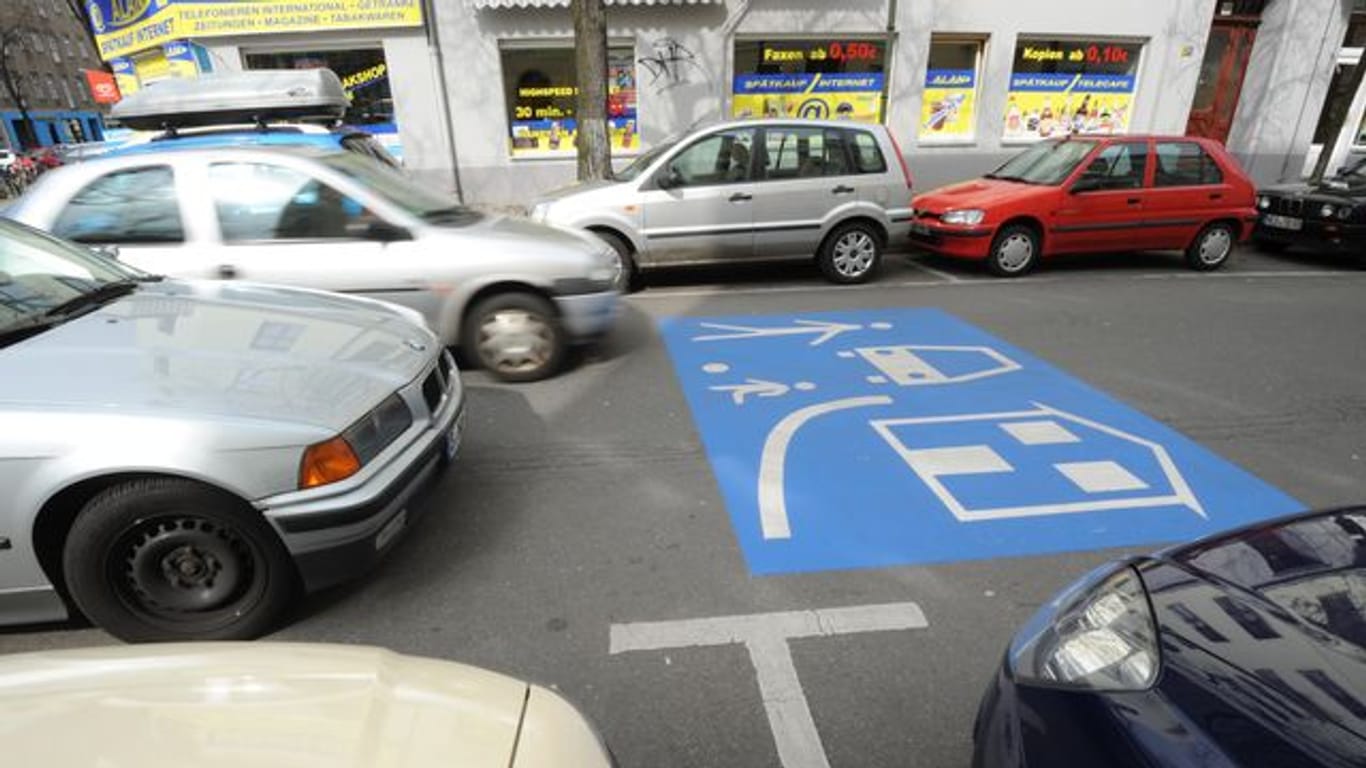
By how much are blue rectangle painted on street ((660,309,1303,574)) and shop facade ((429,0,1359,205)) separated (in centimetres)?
803

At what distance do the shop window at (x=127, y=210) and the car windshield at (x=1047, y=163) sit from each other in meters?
8.52

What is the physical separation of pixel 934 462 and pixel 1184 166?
282 inches

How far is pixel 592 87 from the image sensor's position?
30.0 feet

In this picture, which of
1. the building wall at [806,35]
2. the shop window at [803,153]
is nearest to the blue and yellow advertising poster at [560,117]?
the building wall at [806,35]

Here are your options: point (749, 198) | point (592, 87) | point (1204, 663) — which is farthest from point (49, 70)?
point (1204, 663)

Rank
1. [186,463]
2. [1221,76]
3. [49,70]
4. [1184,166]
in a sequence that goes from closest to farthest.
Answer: [186,463] < [1184,166] < [1221,76] < [49,70]

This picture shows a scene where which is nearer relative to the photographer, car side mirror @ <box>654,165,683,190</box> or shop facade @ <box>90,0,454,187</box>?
car side mirror @ <box>654,165,683,190</box>

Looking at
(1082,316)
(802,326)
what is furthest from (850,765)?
(1082,316)

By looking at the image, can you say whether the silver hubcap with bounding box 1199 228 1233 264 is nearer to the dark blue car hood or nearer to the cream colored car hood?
the dark blue car hood

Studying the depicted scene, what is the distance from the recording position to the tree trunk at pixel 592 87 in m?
8.73

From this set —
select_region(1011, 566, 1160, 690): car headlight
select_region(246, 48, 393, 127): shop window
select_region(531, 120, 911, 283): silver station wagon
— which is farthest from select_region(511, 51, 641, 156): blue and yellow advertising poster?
select_region(1011, 566, 1160, 690): car headlight

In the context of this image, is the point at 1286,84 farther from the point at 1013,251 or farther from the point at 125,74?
the point at 125,74

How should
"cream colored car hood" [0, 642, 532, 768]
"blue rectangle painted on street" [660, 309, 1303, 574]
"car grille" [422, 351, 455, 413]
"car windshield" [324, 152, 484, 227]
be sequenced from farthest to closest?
"car windshield" [324, 152, 484, 227], "blue rectangle painted on street" [660, 309, 1303, 574], "car grille" [422, 351, 455, 413], "cream colored car hood" [0, 642, 532, 768]

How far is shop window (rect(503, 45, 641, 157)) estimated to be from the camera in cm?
1220
